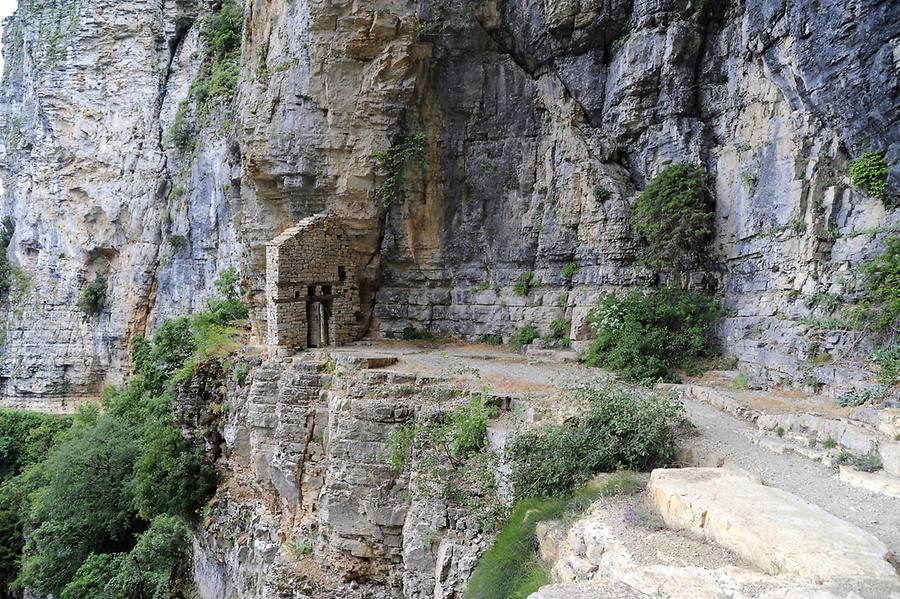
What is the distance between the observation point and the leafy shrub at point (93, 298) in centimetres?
2833

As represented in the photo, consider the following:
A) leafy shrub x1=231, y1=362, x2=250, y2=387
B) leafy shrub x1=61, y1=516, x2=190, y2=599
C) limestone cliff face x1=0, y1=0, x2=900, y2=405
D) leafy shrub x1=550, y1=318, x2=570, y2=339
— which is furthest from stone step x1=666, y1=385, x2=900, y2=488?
leafy shrub x1=61, y1=516, x2=190, y2=599

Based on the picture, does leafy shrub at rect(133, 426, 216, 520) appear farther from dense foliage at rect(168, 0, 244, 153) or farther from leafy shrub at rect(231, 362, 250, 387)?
dense foliage at rect(168, 0, 244, 153)

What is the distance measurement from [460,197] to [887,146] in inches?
327

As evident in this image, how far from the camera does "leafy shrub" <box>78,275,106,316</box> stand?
2833cm

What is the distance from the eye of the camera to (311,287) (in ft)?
42.0

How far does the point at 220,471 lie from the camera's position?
1300 cm

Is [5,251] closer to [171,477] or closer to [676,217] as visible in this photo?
[171,477]

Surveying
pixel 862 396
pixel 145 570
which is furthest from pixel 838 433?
pixel 145 570

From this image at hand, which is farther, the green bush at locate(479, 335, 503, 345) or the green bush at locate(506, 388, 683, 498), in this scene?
the green bush at locate(479, 335, 503, 345)

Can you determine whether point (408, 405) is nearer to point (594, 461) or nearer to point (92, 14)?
point (594, 461)

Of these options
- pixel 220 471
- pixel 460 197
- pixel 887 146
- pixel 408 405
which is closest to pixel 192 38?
pixel 460 197

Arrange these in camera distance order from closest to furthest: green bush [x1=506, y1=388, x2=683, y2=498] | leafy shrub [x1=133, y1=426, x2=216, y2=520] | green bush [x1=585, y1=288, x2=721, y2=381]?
green bush [x1=506, y1=388, x2=683, y2=498]
green bush [x1=585, y1=288, x2=721, y2=381]
leafy shrub [x1=133, y1=426, x2=216, y2=520]

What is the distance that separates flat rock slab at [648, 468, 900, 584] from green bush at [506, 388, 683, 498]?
0.74 metres

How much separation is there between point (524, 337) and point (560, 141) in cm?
459
